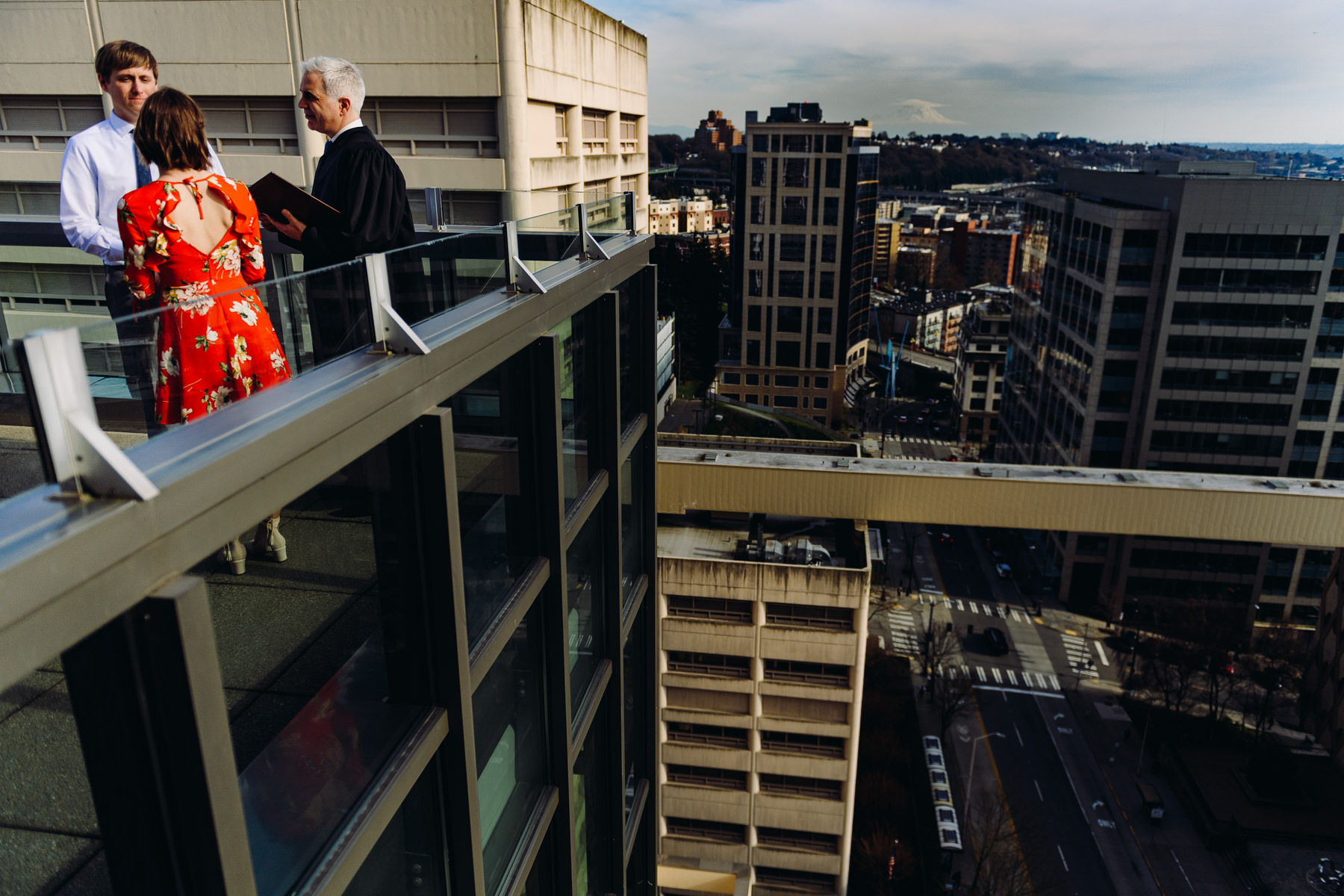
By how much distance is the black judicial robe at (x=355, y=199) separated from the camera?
484cm

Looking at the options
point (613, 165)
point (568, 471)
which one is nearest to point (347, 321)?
point (568, 471)

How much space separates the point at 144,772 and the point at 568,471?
3750 millimetres

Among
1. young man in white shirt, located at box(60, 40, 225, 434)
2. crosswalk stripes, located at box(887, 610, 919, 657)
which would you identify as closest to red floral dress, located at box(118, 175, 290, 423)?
young man in white shirt, located at box(60, 40, 225, 434)

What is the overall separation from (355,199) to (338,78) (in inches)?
31.5

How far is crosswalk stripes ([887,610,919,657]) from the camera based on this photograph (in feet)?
155

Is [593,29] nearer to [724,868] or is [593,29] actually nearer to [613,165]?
[613,165]

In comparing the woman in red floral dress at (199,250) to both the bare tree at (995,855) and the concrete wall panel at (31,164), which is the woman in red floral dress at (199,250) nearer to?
the concrete wall panel at (31,164)

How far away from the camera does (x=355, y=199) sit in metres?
4.86

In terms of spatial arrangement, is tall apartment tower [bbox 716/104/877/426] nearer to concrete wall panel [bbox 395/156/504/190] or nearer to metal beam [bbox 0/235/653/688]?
concrete wall panel [bbox 395/156/504/190]

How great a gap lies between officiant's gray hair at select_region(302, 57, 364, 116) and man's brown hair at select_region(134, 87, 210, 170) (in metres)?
1.23

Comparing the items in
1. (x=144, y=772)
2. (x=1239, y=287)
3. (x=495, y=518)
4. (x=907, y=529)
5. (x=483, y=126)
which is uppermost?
(x=483, y=126)

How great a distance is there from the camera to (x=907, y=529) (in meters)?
63.0

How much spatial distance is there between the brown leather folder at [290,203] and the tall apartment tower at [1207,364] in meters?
50.1

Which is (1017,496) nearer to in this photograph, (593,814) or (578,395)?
(593,814)
